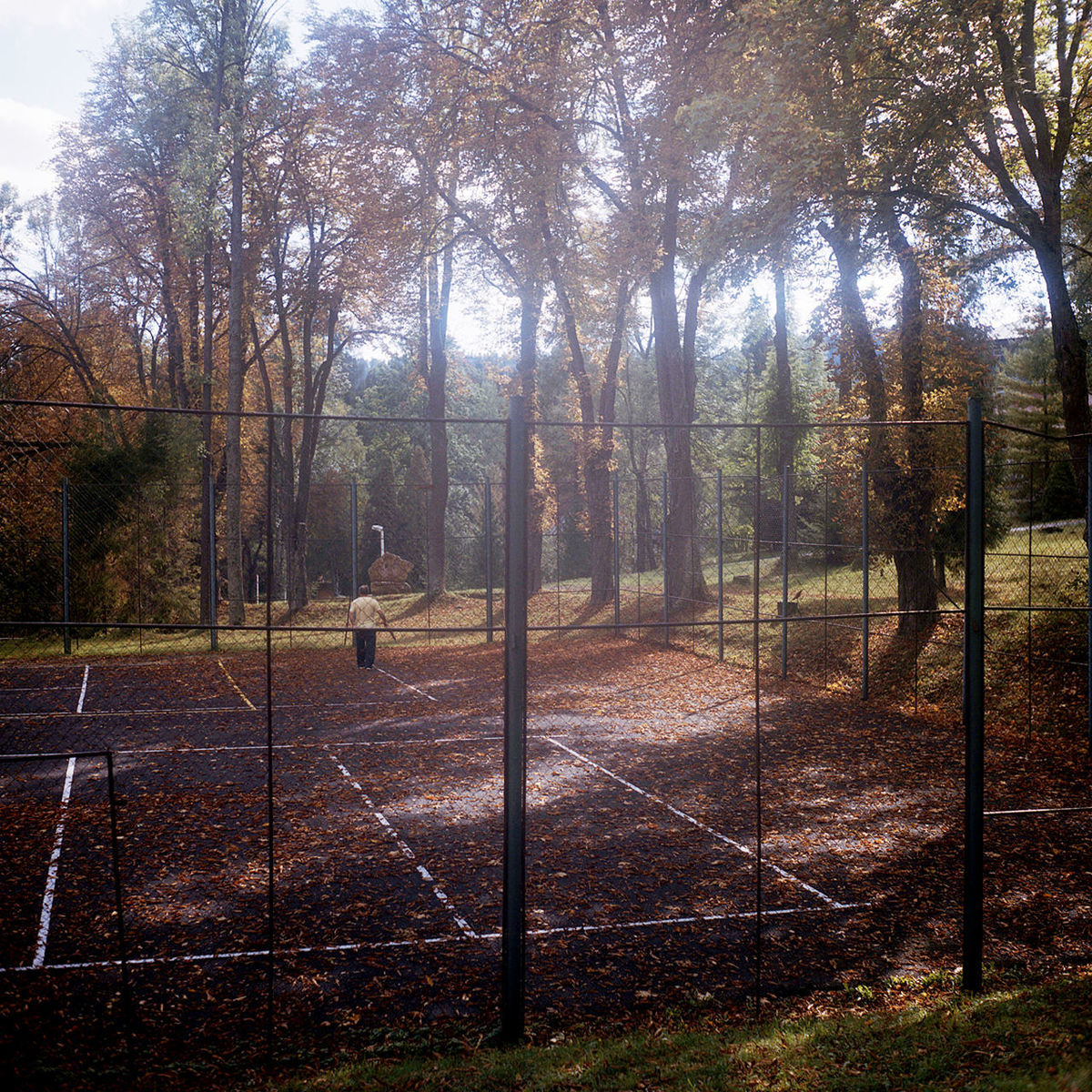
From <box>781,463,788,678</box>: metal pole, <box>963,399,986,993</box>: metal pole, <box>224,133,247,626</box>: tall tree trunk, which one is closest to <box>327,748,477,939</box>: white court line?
<box>963,399,986,993</box>: metal pole

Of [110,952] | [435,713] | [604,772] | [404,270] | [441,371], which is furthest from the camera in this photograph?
[441,371]

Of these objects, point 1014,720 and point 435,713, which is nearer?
point 1014,720

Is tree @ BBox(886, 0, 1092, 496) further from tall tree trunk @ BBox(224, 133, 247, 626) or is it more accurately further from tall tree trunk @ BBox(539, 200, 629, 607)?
tall tree trunk @ BBox(224, 133, 247, 626)

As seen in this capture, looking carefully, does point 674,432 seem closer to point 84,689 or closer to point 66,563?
point 66,563

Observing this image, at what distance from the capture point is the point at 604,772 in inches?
428

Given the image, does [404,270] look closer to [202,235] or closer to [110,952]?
[202,235]

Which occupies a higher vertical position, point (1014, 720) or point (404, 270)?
point (404, 270)

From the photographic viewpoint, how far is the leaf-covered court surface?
18.1 ft

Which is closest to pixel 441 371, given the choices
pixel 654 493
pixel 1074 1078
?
pixel 654 493

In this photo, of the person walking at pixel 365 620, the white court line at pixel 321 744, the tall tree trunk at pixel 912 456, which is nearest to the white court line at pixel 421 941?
the white court line at pixel 321 744

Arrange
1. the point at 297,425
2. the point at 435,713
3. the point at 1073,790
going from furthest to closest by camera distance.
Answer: the point at 297,425 → the point at 435,713 → the point at 1073,790

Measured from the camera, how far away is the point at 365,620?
623 inches

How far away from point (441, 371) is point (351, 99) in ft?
28.8

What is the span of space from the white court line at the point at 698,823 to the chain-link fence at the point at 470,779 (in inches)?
2.2
